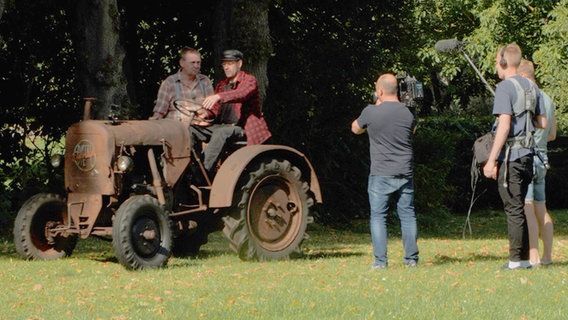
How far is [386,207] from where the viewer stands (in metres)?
10.5

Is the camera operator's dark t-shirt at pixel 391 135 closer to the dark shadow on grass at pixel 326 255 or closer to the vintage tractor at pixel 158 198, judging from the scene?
the vintage tractor at pixel 158 198

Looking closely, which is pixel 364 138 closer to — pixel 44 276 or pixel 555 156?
pixel 555 156

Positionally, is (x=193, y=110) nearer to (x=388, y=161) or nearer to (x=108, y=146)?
(x=108, y=146)

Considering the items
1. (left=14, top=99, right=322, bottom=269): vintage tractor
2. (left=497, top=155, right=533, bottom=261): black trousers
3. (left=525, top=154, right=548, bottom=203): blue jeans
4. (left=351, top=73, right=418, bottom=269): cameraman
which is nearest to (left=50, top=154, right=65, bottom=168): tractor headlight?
(left=14, top=99, right=322, bottom=269): vintage tractor

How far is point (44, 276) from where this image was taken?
9875 millimetres

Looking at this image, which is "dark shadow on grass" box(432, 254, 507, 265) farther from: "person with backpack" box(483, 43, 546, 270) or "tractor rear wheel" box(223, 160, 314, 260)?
"tractor rear wheel" box(223, 160, 314, 260)

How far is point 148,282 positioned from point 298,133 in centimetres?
936

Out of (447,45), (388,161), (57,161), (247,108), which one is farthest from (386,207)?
(447,45)

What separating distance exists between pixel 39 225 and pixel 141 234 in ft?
4.26

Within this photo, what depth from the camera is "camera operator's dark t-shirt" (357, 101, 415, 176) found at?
1036cm

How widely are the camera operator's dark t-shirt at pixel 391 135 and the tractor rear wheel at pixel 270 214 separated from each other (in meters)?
1.39

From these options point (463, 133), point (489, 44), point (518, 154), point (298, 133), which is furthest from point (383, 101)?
point (489, 44)

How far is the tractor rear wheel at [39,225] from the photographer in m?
10.9

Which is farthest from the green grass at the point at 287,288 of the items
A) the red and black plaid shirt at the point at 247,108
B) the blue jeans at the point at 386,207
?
the red and black plaid shirt at the point at 247,108
